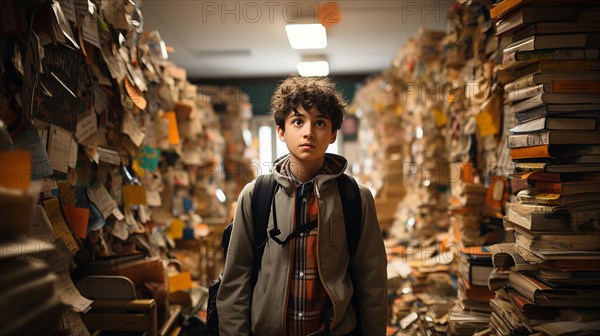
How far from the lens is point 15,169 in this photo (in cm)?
92

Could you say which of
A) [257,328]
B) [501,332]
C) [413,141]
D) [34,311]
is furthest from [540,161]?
[413,141]

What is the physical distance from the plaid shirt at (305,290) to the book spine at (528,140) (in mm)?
979

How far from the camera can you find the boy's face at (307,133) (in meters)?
1.64

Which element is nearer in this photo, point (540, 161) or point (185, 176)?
point (540, 161)

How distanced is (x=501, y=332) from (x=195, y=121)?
11.8ft

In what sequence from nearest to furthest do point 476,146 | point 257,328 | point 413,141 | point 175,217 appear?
1. point 257,328
2. point 476,146
3. point 175,217
4. point 413,141

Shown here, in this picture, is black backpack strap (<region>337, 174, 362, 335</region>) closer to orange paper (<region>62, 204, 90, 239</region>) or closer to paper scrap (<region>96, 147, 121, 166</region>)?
orange paper (<region>62, 204, 90, 239</region>)

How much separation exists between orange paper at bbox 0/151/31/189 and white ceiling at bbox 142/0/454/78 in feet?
6.03

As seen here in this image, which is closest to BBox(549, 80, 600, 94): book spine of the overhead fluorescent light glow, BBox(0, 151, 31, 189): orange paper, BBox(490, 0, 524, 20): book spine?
BBox(490, 0, 524, 20): book spine

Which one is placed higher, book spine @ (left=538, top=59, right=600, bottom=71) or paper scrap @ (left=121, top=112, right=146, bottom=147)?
book spine @ (left=538, top=59, right=600, bottom=71)

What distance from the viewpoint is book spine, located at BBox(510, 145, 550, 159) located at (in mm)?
1652

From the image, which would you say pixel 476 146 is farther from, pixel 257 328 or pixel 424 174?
pixel 257 328

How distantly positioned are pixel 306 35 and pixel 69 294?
340cm

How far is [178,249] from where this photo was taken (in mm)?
4152
